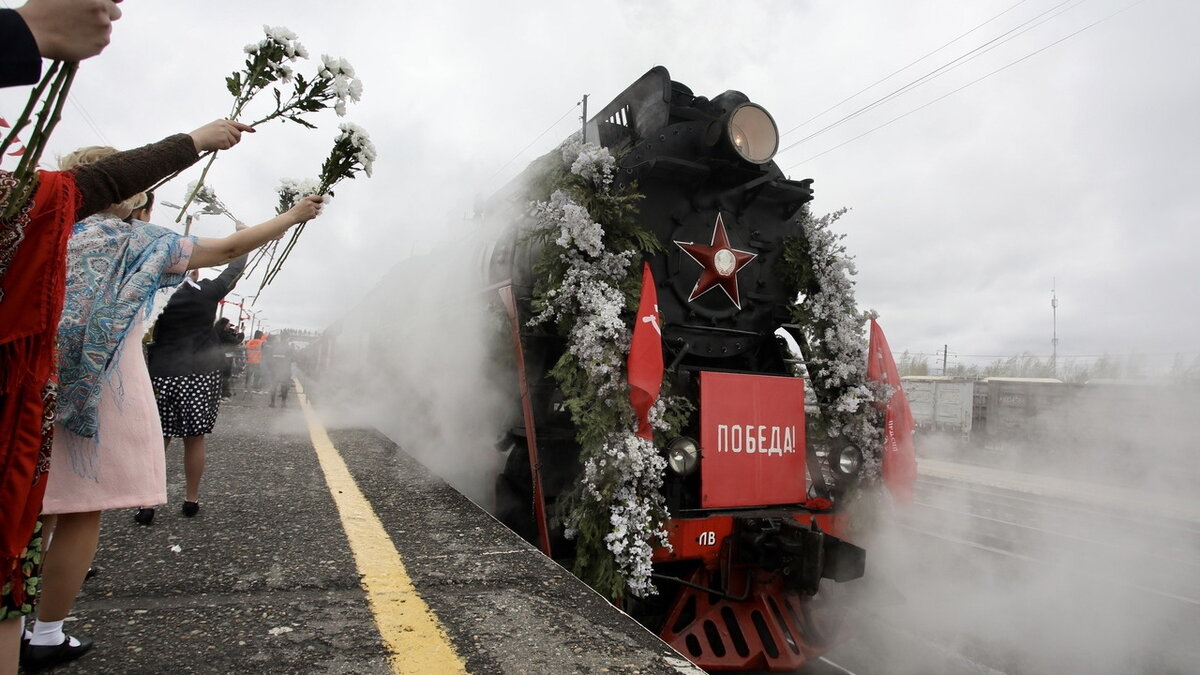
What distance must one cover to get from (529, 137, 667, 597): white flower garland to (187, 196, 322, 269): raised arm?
1604mm

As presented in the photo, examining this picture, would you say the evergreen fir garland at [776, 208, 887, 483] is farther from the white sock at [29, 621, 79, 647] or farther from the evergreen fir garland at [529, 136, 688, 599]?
the white sock at [29, 621, 79, 647]

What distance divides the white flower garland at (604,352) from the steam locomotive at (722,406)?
18 cm

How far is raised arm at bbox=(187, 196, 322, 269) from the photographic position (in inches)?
72.1

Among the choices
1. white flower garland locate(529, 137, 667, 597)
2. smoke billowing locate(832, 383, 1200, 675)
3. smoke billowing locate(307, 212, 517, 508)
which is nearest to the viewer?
white flower garland locate(529, 137, 667, 597)

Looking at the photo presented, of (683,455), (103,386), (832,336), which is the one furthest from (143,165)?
(832,336)

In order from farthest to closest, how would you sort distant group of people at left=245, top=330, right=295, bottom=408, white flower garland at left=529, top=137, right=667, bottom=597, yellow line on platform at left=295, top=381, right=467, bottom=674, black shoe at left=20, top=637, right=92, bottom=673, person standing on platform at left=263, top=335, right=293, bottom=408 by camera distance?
distant group of people at left=245, top=330, right=295, bottom=408 < person standing on platform at left=263, top=335, right=293, bottom=408 < white flower garland at left=529, top=137, right=667, bottom=597 < yellow line on platform at left=295, top=381, right=467, bottom=674 < black shoe at left=20, top=637, right=92, bottom=673

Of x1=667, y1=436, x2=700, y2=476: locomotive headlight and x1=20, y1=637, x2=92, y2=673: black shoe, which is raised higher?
x1=667, y1=436, x2=700, y2=476: locomotive headlight

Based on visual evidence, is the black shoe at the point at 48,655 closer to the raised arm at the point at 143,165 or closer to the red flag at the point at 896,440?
the raised arm at the point at 143,165

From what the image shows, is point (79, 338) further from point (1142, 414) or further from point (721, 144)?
point (1142, 414)

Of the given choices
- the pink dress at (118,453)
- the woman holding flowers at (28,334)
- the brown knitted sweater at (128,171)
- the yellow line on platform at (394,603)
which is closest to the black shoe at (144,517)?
the yellow line on platform at (394,603)

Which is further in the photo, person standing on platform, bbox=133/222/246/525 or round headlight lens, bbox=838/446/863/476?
round headlight lens, bbox=838/446/863/476

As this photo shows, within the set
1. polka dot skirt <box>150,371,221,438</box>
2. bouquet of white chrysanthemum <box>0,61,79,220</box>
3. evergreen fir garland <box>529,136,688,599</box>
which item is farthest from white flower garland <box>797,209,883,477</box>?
bouquet of white chrysanthemum <box>0,61,79,220</box>

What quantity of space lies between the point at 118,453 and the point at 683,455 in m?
2.35

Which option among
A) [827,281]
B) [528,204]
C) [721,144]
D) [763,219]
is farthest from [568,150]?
[827,281]
